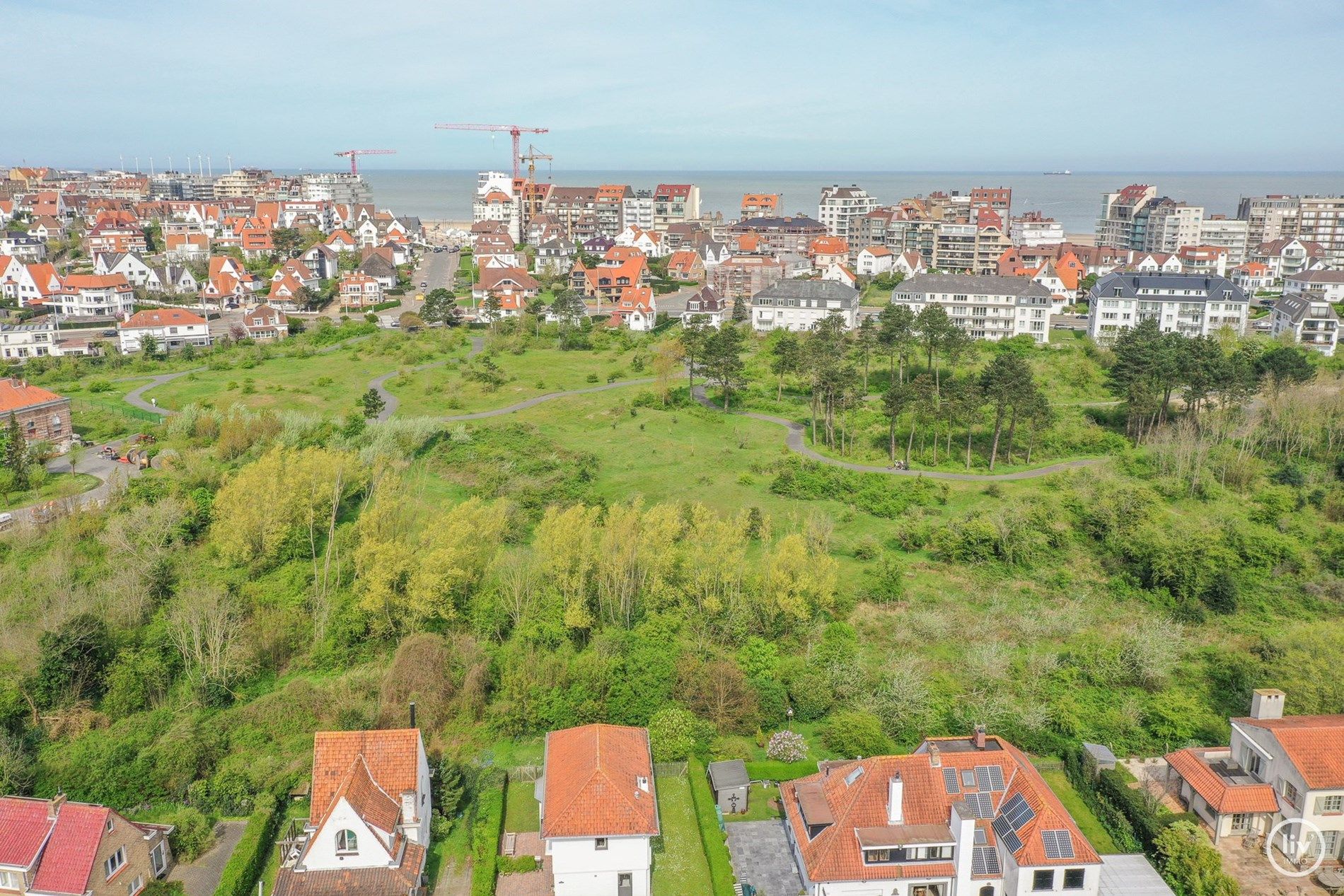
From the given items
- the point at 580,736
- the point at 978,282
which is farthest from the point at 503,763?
the point at 978,282

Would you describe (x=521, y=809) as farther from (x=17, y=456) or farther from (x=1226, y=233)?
(x=1226, y=233)

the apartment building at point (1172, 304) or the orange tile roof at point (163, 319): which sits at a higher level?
the apartment building at point (1172, 304)

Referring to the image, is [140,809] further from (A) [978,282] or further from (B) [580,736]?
(A) [978,282]

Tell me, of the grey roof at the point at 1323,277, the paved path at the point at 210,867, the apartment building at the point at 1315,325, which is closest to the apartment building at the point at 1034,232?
the grey roof at the point at 1323,277

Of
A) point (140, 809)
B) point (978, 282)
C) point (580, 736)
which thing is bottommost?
point (140, 809)

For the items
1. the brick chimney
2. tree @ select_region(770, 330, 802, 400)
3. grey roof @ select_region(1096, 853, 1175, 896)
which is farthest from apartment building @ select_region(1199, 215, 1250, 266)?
grey roof @ select_region(1096, 853, 1175, 896)

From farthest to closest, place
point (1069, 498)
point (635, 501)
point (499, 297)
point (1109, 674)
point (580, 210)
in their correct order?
1. point (580, 210)
2. point (499, 297)
3. point (1069, 498)
4. point (635, 501)
5. point (1109, 674)

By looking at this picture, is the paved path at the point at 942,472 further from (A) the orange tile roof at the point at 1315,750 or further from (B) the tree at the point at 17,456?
(B) the tree at the point at 17,456
